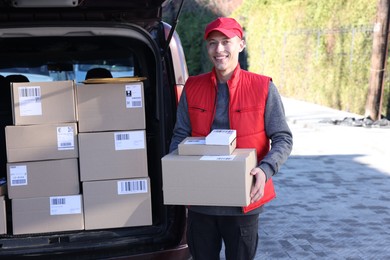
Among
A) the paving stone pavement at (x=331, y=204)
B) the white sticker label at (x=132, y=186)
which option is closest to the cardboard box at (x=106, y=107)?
the white sticker label at (x=132, y=186)

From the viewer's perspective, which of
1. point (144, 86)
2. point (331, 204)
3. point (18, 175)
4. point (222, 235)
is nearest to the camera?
point (222, 235)

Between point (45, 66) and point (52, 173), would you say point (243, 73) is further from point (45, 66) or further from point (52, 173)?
point (45, 66)

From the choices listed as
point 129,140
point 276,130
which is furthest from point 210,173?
point 129,140

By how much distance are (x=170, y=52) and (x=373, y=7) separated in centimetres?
1042

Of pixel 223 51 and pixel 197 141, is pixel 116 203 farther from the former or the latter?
pixel 223 51

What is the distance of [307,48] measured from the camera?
15.5 m

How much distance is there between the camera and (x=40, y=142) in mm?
2895

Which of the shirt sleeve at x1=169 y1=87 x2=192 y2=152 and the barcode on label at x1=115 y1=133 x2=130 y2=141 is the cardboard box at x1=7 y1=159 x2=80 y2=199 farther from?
the shirt sleeve at x1=169 y1=87 x2=192 y2=152

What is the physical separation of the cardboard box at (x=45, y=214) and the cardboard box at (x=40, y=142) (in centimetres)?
23

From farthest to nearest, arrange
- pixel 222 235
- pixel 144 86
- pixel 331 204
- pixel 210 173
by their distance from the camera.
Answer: pixel 331 204, pixel 144 86, pixel 222 235, pixel 210 173

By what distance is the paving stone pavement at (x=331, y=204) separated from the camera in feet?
14.5

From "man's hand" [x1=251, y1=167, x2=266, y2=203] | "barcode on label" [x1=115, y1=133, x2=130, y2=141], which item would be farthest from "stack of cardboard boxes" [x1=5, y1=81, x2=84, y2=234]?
"man's hand" [x1=251, y1=167, x2=266, y2=203]

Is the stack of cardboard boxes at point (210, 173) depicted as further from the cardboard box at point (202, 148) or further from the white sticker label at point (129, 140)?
the white sticker label at point (129, 140)

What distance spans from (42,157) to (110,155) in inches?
14.4
